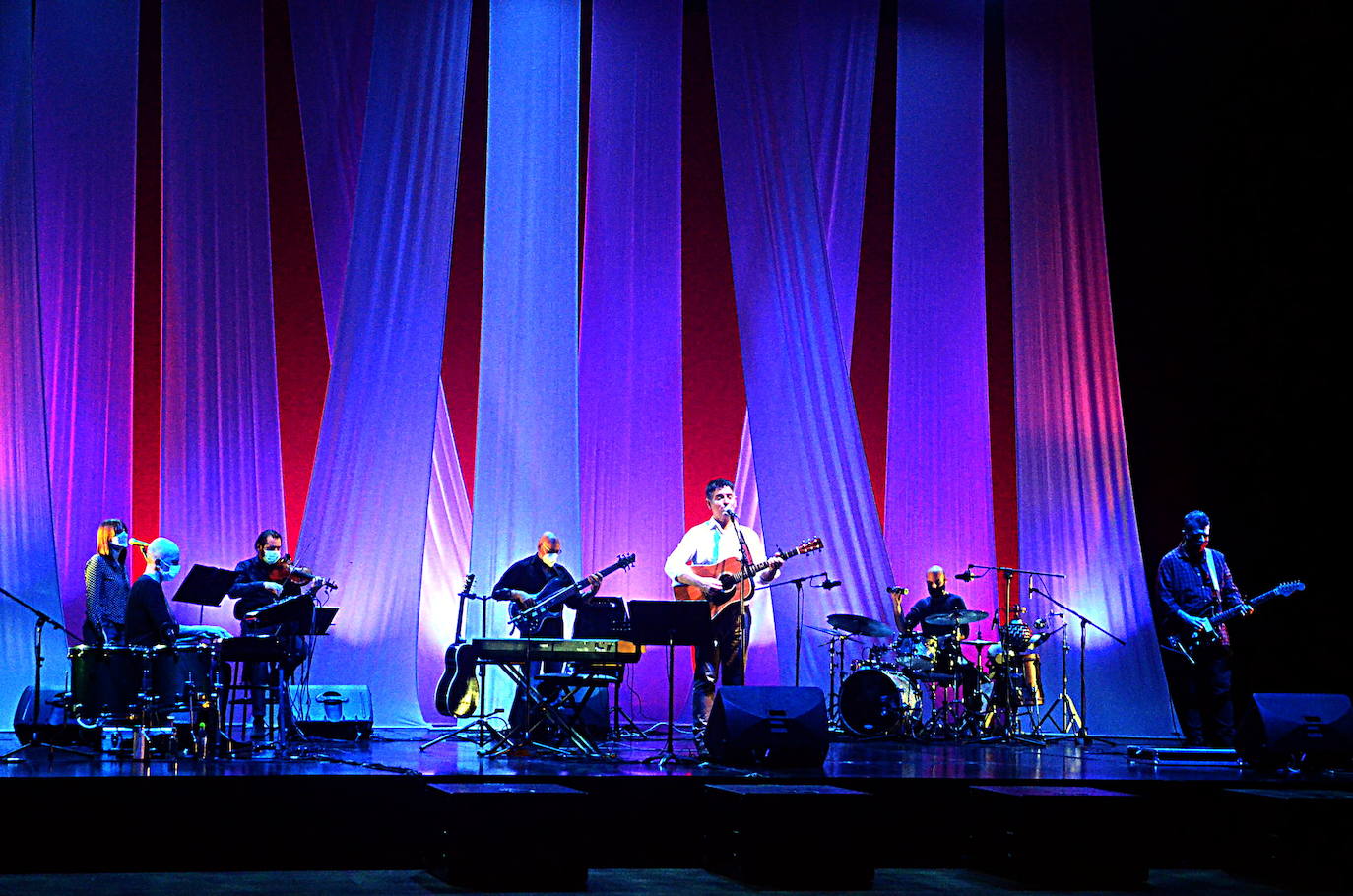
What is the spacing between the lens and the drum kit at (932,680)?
9000mm

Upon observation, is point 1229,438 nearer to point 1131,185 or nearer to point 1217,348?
point 1217,348

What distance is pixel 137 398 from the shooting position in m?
9.80

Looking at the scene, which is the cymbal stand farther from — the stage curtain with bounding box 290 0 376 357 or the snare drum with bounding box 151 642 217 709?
the stage curtain with bounding box 290 0 376 357

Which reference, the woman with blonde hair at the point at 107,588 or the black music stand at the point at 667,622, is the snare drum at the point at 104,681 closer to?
the woman with blonde hair at the point at 107,588

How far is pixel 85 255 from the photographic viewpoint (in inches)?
357

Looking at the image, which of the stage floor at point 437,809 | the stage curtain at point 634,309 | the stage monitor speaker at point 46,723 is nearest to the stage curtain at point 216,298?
the stage monitor speaker at point 46,723

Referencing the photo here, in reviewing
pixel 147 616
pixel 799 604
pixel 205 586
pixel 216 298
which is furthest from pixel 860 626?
pixel 216 298

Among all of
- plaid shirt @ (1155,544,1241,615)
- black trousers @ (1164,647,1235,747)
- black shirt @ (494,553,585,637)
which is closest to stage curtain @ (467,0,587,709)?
black shirt @ (494,553,585,637)

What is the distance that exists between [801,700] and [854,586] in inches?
131

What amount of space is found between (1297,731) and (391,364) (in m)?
5.94

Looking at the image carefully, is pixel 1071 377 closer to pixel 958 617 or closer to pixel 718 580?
pixel 958 617

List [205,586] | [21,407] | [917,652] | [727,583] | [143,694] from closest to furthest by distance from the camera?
[143,694], [205,586], [727,583], [21,407], [917,652]

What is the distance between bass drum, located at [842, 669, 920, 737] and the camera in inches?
353

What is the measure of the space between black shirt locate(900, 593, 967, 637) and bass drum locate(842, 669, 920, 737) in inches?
19.6
